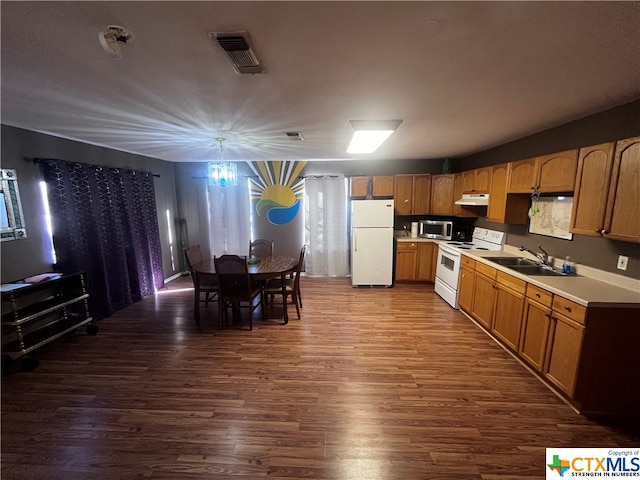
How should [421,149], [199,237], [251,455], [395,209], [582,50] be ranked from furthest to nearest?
[199,237], [395,209], [421,149], [251,455], [582,50]

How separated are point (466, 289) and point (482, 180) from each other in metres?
1.57

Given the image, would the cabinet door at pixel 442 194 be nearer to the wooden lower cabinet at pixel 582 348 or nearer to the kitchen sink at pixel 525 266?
the kitchen sink at pixel 525 266

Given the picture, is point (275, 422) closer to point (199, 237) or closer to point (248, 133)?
point (248, 133)

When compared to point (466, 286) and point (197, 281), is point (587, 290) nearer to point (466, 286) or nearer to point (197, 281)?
point (466, 286)

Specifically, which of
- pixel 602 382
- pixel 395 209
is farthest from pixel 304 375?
pixel 395 209

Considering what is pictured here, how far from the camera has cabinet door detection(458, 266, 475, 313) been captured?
3420 mm

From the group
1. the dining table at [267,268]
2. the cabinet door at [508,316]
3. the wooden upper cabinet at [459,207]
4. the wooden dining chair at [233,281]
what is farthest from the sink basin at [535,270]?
the wooden dining chair at [233,281]

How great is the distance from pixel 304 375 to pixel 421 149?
11.6ft

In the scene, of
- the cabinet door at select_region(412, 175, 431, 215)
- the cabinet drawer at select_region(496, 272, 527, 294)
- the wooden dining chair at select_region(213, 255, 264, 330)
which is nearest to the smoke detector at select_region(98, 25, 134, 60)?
the wooden dining chair at select_region(213, 255, 264, 330)

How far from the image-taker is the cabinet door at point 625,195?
1.77 metres

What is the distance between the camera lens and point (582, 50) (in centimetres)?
130

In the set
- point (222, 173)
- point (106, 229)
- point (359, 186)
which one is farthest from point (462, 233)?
point (106, 229)

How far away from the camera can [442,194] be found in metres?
4.70

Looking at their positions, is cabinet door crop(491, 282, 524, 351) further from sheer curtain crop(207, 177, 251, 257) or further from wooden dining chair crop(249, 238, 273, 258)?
sheer curtain crop(207, 177, 251, 257)
